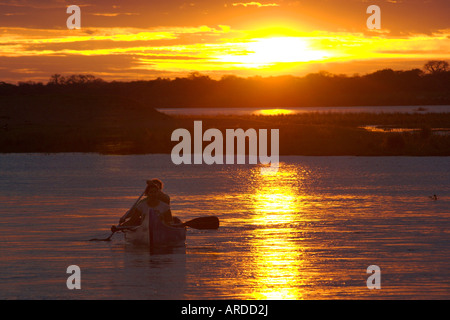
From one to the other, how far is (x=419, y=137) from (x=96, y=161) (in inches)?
1041

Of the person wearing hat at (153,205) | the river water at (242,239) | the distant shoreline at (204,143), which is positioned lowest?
the river water at (242,239)

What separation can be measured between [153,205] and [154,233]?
83cm

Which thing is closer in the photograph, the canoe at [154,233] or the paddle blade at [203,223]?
the canoe at [154,233]

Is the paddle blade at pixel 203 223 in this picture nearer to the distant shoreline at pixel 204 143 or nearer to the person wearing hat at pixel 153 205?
the person wearing hat at pixel 153 205

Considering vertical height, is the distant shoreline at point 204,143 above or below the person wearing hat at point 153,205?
above

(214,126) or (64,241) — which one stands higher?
(214,126)

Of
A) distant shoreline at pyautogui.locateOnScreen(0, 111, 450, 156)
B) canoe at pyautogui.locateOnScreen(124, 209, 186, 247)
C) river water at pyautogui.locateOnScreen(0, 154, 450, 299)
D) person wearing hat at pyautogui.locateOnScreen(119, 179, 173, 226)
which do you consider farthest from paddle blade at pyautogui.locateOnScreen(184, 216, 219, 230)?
distant shoreline at pyautogui.locateOnScreen(0, 111, 450, 156)

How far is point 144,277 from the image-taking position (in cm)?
1912

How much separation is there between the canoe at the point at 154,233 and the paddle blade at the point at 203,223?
5.64 feet

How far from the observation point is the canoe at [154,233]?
22.8 m

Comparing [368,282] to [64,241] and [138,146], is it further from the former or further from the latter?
[138,146]

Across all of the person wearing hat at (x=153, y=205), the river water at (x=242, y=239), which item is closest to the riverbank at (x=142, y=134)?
the river water at (x=242, y=239)
